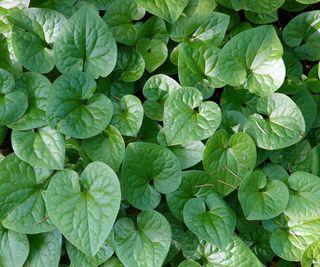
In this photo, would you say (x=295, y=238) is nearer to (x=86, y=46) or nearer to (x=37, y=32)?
(x=86, y=46)

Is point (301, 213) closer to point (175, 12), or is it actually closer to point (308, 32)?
point (308, 32)

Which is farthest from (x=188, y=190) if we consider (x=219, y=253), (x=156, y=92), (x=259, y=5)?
(x=259, y=5)

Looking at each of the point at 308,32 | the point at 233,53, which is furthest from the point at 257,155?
the point at 308,32

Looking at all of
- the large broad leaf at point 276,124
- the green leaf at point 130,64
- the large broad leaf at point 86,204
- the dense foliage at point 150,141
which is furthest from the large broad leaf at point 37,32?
the large broad leaf at point 276,124

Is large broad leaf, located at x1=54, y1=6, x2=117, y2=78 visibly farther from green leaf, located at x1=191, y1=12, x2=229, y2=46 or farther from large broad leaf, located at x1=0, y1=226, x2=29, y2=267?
large broad leaf, located at x1=0, y1=226, x2=29, y2=267

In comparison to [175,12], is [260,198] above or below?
below

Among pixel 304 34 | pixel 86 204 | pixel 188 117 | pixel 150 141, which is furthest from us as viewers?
pixel 304 34
